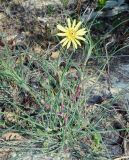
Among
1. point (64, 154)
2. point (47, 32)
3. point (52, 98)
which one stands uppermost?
point (47, 32)

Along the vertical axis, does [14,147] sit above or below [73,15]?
below

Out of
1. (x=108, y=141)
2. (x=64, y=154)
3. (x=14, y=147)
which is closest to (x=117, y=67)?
(x=108, y=141)

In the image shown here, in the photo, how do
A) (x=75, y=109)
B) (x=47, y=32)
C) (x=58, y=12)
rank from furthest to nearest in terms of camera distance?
(x=58, y=12) < (x=47, y=32) < (x=75, y=109)

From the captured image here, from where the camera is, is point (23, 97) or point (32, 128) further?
point (23, 97)

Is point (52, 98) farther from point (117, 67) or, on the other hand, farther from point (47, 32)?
point (47, 32)

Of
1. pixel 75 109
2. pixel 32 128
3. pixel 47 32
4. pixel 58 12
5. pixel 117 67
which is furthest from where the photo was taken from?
pixel 58 12

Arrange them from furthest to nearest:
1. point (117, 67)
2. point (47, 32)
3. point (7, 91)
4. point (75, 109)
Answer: point (47, 32)
point (117, 67)
point (7, 91)
point (75, 109)

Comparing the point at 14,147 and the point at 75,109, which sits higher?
the point at 75,109

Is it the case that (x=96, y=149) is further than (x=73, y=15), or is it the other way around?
(x=73, y=15)

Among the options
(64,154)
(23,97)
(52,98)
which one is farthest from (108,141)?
(23,97)

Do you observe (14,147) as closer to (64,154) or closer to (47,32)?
(64,154)
